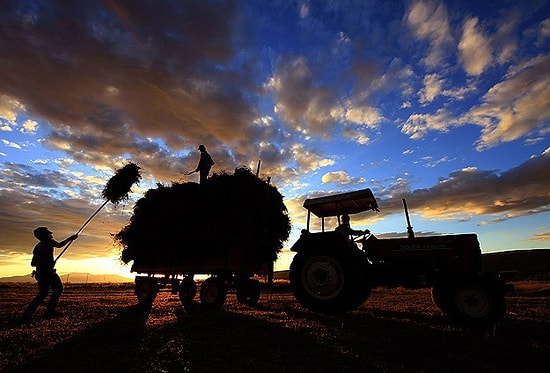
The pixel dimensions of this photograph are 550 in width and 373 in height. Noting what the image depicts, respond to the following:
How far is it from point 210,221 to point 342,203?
3776 millimetres

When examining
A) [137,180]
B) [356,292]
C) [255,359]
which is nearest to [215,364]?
[255,359]

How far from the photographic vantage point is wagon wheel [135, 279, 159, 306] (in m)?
11.1

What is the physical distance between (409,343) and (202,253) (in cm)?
640

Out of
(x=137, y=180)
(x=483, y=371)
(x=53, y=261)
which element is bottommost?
(x=483, y=371)

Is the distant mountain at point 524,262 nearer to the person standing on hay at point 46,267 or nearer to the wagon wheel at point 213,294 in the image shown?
the wagon wheel at point 213,294

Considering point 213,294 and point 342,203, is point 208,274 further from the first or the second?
point 342,203

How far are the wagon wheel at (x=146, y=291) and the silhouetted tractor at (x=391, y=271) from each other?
5883mm

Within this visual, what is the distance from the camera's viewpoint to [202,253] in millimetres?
9789

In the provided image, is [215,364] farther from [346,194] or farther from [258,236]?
[258,236]

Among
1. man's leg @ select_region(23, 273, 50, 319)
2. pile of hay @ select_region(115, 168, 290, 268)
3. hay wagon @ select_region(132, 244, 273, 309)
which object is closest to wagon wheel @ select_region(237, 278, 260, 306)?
hay wagon @ select_region(132, 244, 273, 309)

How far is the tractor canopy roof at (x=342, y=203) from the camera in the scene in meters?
7.30

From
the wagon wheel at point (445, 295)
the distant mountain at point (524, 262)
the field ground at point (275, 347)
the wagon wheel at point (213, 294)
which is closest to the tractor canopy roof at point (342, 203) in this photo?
the wagon wheel at point (445, 295)

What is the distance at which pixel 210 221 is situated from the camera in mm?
9602

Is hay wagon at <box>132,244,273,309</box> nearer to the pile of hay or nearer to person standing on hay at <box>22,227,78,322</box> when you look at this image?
the pile of hay
